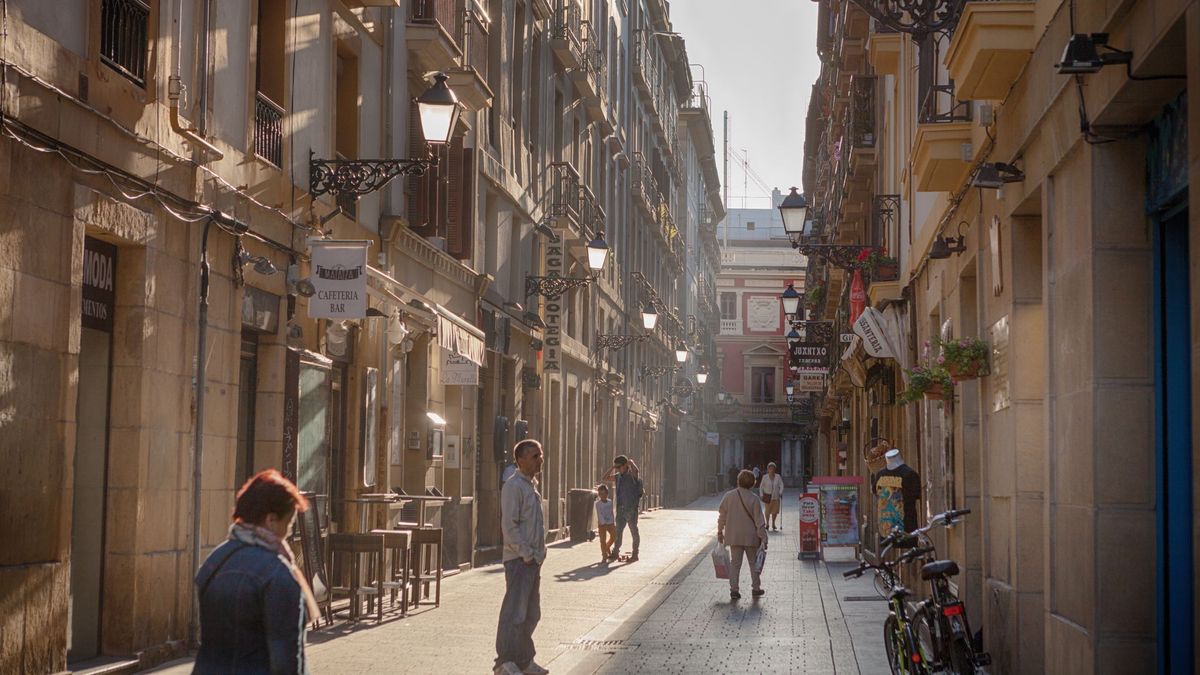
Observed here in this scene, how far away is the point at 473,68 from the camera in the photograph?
841 inches

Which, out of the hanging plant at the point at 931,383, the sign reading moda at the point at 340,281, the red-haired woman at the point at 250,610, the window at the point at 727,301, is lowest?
the red-haired woman at the point at 250,610

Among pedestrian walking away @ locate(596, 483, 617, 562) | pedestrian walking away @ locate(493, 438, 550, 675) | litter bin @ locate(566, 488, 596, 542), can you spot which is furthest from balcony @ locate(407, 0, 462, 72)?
litter bin @ locate(566, 488, 596, 542)

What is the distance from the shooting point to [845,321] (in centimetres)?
3488

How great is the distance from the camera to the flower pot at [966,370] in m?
12.8

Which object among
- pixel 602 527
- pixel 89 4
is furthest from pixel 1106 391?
pixel 602 527

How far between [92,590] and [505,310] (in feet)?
51.1

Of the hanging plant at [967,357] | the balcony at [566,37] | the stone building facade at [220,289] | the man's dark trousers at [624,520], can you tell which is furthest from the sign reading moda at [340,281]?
the balcony at [566,37]

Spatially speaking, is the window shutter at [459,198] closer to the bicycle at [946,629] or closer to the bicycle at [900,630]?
the bicycle at [900,630]

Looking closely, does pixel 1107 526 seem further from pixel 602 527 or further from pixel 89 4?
pixel 602 527

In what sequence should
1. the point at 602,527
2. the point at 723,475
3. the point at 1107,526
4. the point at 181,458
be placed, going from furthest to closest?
the point at 723,475 → the point at 602,527 → the point at 181,458 → the point at 1107,526

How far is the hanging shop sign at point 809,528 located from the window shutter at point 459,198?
8413 mm

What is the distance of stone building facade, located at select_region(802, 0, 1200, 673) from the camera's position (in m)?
7.67

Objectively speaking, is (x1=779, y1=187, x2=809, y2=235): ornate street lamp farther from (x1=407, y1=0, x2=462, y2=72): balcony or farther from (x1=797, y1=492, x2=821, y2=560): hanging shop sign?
(x1=797, y1=492, x2=821, y2=560): hanging shop sign

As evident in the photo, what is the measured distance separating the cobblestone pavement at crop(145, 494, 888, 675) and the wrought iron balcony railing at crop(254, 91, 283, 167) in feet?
14.9
